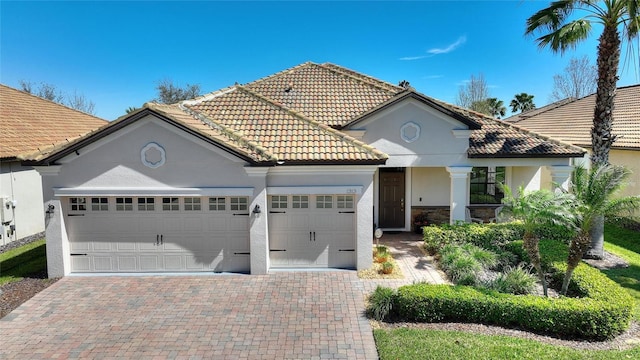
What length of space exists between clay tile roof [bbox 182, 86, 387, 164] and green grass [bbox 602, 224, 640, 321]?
7.71 meters

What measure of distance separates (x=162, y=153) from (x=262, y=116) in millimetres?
3917

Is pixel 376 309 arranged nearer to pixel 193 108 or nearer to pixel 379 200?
pixel 379 200

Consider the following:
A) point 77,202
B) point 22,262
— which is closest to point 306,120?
point 77,202

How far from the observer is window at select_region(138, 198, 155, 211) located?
11711mm

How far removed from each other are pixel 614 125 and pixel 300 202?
19188 millimetres

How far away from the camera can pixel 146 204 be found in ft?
38.4

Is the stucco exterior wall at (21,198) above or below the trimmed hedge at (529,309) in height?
above

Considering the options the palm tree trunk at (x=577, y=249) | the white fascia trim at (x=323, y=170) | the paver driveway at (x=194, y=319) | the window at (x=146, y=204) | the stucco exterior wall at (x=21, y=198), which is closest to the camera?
the paver driveway at (x=194, y=319)

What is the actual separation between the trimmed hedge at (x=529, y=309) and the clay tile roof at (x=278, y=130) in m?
4.32

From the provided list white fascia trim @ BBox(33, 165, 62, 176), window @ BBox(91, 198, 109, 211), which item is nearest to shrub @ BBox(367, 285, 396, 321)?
window @ BBox(91, 198, 109, 211)

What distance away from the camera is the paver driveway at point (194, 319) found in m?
7.70

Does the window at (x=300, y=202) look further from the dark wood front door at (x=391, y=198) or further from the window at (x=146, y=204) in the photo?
the dark wood front door at (x=391, y=198)

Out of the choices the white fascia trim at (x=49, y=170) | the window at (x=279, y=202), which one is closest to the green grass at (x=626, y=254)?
the window at (x=279, y=202)

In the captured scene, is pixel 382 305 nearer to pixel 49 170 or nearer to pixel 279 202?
pixel 279 202
